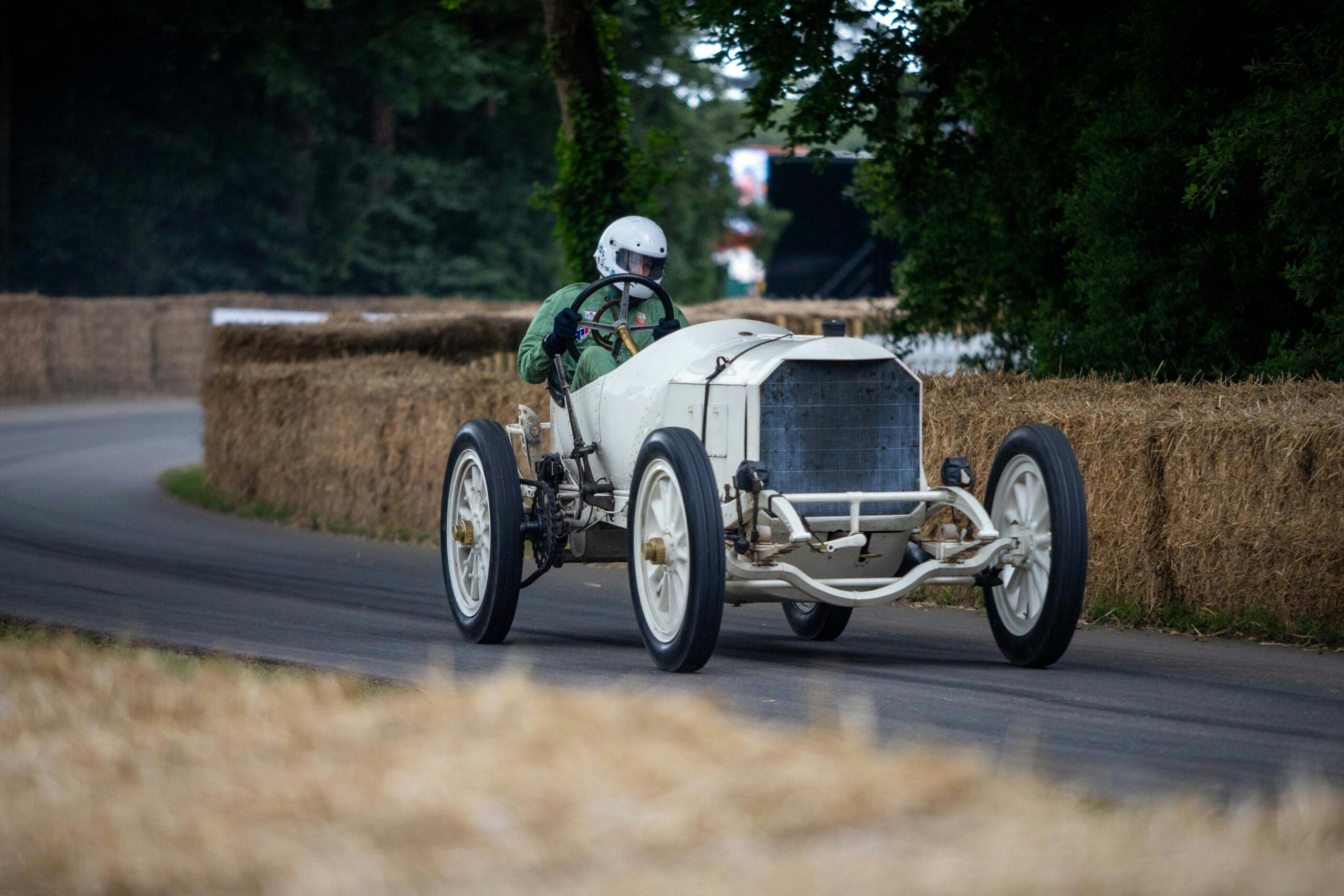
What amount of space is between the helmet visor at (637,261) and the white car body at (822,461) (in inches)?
38.3

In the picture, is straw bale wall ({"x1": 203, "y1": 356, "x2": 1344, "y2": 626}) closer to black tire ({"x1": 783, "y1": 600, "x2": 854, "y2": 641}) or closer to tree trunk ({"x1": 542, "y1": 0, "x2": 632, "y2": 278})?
black tire ({"x1": 783, "y1": 600, "x2": 854, "y2": 641})

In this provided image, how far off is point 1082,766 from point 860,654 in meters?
2.78

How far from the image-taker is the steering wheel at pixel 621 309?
834cm

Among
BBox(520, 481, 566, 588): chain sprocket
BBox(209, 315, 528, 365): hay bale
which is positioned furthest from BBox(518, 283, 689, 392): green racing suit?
BBox(209, 315, 528, 365): hay bale

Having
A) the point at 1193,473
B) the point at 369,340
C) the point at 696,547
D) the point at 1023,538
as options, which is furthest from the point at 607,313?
the point at 369,340

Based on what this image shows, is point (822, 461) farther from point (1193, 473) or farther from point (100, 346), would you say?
point (100, 346)

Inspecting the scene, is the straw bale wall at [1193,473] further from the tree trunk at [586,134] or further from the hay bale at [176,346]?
the hay bale at [176,346]

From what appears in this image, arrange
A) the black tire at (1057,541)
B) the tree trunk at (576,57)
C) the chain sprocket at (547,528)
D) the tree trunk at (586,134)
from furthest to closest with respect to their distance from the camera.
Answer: the tree trunk at (586,134) → the tree trunk at (576,57) → the chain sprocket at (547,528) → the black tire at (1057,541)

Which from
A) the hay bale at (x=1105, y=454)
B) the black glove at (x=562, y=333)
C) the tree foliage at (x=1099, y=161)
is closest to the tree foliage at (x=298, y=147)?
the tree foliage at (x=1099, y=161)

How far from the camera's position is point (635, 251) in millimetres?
8594

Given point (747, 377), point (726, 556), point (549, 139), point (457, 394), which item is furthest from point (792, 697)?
point (549, 139)

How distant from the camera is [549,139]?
174ft

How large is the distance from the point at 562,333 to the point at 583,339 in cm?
38

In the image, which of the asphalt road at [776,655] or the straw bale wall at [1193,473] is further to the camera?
the straw bale wall at [1193,473]
